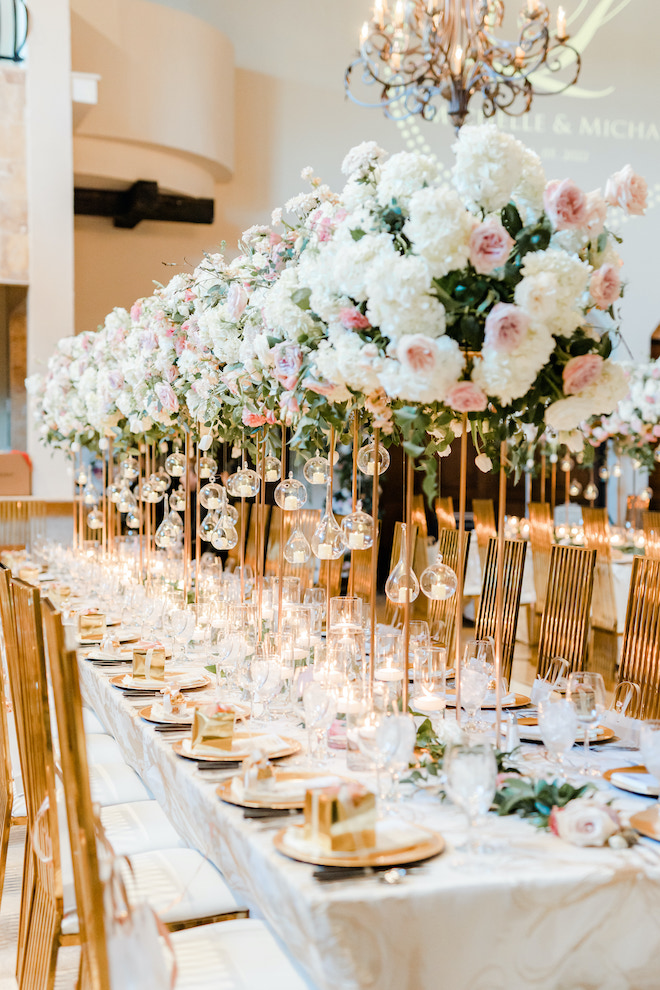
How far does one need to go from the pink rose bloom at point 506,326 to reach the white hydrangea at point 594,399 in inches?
8.0

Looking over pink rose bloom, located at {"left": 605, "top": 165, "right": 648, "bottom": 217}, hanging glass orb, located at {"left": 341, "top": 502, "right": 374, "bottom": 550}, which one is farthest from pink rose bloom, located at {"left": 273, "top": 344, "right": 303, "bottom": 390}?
pink rose bloom, located at {"left": 605, "top": 165, "right": 648, "bottom": 217}

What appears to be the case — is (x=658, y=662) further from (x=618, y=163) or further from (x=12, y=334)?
(x=618, y=163)

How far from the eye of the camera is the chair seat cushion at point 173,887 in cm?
213

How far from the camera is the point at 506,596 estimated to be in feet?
12.8

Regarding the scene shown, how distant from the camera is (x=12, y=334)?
902 cm

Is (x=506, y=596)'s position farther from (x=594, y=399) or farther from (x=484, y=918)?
(x=484, y=918)

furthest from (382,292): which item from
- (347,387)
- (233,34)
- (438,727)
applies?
(233,34)

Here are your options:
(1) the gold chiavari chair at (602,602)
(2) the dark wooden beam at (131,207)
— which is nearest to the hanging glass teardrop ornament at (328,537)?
(1) the gold chiavari chair at (602,602)

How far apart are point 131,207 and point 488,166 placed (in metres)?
8.76

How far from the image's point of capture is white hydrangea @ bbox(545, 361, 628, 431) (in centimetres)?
206

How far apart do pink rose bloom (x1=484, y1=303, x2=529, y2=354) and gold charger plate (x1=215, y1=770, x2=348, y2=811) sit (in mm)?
894

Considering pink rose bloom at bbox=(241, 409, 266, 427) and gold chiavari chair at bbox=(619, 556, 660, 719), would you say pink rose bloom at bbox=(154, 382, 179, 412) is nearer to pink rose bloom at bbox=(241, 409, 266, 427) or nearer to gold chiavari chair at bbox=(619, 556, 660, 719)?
pink rose bloom at bbox=(241, 409, 266, 427)

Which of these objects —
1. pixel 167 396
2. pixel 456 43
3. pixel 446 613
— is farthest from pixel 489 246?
pixel 456 43

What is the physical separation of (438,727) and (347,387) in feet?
2.65
